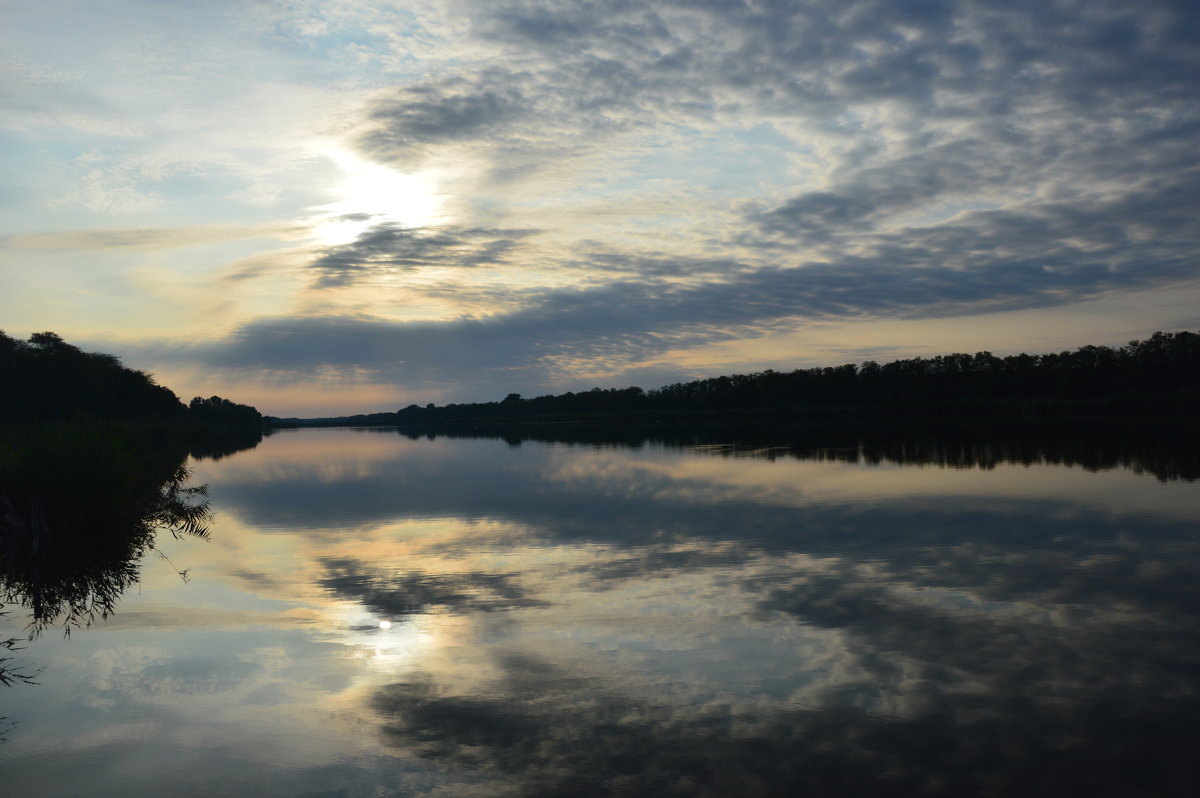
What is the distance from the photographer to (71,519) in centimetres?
1908

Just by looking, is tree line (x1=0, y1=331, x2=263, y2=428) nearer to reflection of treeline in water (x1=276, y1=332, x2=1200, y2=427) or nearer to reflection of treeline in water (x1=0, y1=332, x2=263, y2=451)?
reflection of treeline in water (x1=0, y1=332, x2=263, y2=451)

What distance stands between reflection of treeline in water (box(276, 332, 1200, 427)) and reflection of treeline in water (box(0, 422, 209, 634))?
90.4 metres

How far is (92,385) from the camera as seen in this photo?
7144 centimetres

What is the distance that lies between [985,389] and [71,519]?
417ft

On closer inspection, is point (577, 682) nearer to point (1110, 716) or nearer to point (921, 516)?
point (1110, 716)

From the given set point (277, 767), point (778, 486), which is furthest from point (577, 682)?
point (778, 486)

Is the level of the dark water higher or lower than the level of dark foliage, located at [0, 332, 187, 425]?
lower

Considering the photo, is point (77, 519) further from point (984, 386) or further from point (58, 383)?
point (984, 386)

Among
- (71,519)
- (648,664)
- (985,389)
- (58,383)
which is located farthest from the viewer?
(985,389)

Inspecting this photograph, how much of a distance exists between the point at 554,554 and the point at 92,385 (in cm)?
7121

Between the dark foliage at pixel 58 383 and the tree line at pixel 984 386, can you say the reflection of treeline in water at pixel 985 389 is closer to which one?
the tree line at pixel 984 386

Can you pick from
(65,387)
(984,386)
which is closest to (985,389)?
(984,386)

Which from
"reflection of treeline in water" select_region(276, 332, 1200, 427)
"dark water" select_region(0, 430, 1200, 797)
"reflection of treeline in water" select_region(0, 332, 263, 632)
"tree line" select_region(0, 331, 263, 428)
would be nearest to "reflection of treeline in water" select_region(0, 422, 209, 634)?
"reflection of treeline in water" select_region(0, 332, 263, 632)

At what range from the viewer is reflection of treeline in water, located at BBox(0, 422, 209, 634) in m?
15.3
